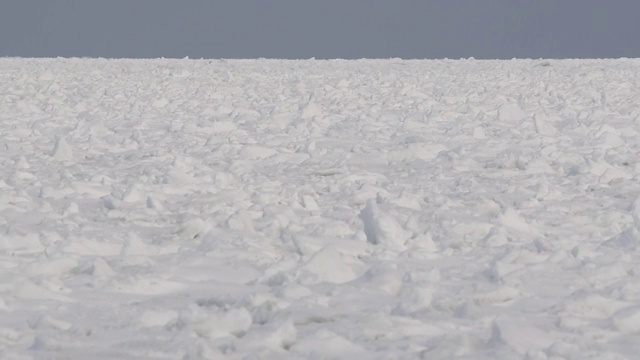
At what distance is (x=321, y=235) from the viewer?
17.1ft

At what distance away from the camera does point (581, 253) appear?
4.74m

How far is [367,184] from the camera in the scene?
6.64 metres

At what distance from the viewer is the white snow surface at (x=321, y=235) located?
362 centimetres

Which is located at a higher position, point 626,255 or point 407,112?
point 407,112

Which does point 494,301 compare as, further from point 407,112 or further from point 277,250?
point 407,112

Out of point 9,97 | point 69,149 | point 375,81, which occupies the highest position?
point 375,81

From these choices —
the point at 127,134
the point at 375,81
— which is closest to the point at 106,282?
the point at 127,134

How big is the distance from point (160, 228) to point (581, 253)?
219 cm

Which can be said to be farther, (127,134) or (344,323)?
(127,134)

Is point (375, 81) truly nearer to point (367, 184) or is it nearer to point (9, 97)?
point (9, 97)

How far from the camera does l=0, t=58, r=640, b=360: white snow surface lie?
362 cm

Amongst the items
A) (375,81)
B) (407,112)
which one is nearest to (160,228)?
(407,112)

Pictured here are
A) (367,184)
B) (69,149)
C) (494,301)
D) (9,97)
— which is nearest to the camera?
(494,301)

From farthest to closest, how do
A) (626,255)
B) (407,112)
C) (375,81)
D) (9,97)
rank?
(375,81), (9,97), (407,112), (626,255)
